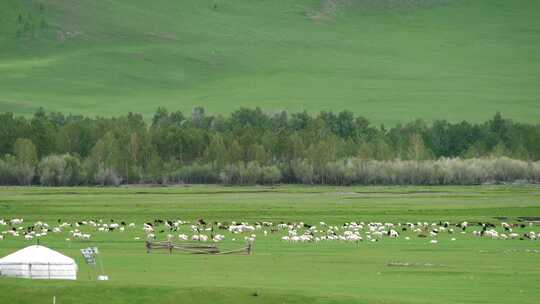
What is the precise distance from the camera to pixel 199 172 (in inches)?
5325

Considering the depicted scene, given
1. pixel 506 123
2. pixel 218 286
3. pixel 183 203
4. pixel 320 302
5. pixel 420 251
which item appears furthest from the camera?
pixel 506 123

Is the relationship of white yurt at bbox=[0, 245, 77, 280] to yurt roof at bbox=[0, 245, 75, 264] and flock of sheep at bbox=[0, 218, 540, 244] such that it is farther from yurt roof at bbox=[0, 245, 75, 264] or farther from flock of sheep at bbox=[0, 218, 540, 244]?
flock of sheep at bbox=[0, 218, 540, 244]

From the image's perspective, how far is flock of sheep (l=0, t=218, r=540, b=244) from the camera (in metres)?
50.4

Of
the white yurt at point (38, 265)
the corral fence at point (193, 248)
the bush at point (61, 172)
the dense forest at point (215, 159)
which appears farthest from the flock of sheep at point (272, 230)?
the dense forest at point (215, 159)

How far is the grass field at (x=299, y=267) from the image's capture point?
29266 mm

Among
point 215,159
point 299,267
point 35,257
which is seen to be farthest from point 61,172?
point 35,257

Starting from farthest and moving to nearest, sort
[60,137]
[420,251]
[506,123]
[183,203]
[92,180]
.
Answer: [506,123]
[60,137]
[92,180]
[183,203]
[420,251]

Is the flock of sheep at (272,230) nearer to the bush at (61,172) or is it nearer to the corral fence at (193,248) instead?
the corral fence at (193,248)

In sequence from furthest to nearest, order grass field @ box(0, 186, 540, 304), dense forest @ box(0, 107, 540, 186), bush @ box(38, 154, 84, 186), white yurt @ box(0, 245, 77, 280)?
dense forest @ box(0, 107, 540, 186)
bush @ box(38, 154, 84, 186)
white yurt @ box(0, 245, 77, 280)
grass field @ box(0, 186, 540, 304)

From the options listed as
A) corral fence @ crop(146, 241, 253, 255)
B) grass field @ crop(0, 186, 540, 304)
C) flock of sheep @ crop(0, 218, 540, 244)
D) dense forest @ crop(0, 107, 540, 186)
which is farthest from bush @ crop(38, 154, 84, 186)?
corral fence @ crop(146, 241, 253, 255)

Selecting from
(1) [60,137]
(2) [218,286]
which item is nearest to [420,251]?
(2) [218,286]

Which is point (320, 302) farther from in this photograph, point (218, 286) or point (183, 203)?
point (183, 203)

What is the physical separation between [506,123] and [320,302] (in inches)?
6042

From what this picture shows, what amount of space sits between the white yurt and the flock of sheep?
16.1 meters
